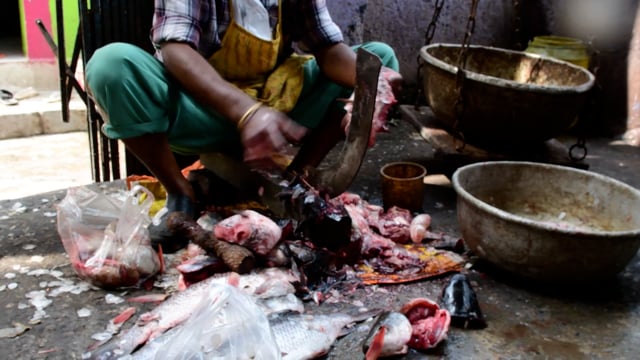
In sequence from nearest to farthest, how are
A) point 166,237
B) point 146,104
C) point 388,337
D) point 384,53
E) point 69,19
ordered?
1. point 388,337
2. point 146,104
3. point 166,237
4. point 384,53
5. point 69,19

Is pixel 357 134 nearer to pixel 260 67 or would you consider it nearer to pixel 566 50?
pixel 260 67

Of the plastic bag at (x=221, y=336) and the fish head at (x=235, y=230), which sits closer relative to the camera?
the plastic bag at (x=221, y=336)

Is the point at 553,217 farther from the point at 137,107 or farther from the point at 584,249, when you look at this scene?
the point at 137,107

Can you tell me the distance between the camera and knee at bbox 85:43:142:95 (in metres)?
2.43

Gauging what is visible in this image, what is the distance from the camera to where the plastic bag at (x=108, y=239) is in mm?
2344

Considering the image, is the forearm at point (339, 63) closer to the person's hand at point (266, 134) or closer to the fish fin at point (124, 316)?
the person's hand at point (266, 134)

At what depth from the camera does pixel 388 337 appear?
196cm

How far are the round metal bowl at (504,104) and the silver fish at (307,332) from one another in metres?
1.58

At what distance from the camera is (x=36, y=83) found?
25.3 ft

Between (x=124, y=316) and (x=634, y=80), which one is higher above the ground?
(x=634, y=80)

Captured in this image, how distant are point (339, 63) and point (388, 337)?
1.39 m

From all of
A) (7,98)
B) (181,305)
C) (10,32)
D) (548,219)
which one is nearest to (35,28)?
(7,98)

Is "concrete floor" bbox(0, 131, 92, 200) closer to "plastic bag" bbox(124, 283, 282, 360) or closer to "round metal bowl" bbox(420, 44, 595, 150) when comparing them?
"round metal bowl" bbox(420, 44, 595, 150)

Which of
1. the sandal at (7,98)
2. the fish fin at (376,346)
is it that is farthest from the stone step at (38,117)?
the fish fin at (376,346)
